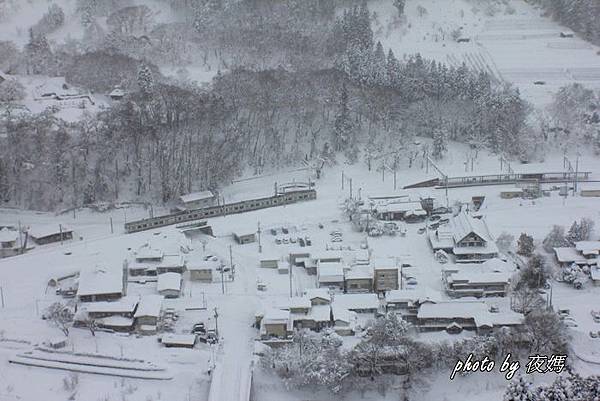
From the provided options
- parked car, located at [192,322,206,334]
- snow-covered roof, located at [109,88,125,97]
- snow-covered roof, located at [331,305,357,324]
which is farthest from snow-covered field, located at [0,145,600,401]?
snow-covered roof, located at [109,88,125,97]

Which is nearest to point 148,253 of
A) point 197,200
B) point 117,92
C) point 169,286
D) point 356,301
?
point 169,286

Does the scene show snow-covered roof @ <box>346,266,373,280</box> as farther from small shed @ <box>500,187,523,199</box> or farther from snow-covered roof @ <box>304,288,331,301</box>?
small shed @ <box>500,187,523,199</box>

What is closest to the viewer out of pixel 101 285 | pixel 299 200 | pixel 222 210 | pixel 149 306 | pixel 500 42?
pixel 149 306

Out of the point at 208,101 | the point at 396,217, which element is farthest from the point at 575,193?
the point at 208,101

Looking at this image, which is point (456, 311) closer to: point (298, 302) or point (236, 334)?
point (298, 302)

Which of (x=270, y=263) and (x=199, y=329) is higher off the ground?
(x=270, y=263)

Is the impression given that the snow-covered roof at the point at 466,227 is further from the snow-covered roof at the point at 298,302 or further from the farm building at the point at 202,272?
the farm building at the point at 202,272

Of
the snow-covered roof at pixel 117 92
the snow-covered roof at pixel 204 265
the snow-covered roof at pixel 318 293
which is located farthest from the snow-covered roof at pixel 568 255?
the snow-covered roof at pixel 117 92
